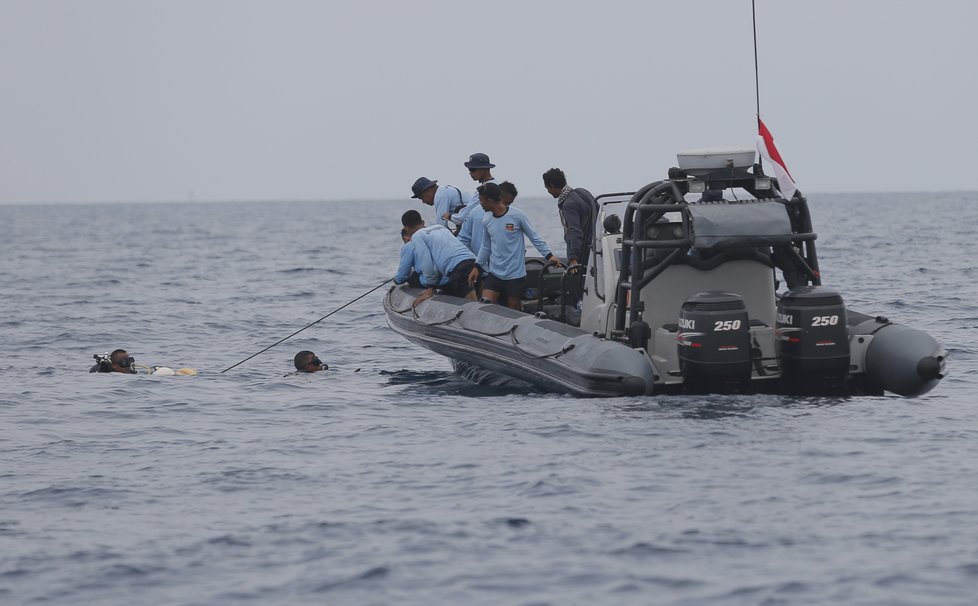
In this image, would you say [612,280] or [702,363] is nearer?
[702,363]

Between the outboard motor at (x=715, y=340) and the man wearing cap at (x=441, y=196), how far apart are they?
433cm

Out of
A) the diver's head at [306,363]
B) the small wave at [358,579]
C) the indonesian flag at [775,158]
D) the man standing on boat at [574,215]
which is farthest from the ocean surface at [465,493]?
the indonesian flag at [775,158]

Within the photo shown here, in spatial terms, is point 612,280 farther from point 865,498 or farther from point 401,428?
point 865,498

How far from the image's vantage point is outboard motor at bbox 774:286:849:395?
1023cm

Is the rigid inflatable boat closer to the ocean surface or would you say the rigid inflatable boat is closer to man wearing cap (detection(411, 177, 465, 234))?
the ocean surface

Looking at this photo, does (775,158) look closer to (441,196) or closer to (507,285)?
(507,285)

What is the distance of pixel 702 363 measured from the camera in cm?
1000

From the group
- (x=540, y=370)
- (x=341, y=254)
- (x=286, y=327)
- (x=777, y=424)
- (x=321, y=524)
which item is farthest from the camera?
(x=341, y=254)

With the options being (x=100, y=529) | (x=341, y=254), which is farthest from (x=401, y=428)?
(x=341, y=254)

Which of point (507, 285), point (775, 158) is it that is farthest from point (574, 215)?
point (775, 158)

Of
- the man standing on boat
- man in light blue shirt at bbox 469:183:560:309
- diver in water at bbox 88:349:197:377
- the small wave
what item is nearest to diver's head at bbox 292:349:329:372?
diver in water at bbox 88:349:197:377

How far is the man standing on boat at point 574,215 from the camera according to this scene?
12.3 metres

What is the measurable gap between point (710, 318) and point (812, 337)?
2.86ft

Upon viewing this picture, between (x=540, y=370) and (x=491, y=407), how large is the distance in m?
0.52
